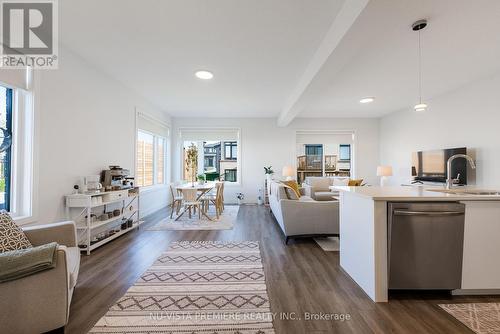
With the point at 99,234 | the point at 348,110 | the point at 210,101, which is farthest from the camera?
the point at 348,110

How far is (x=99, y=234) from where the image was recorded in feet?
11.0

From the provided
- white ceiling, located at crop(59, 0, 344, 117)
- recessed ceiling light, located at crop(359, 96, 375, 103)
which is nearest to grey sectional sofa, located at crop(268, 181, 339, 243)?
white ceiling, located at crop(59, 0, 344, 117)

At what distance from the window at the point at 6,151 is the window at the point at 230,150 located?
5.12 metres

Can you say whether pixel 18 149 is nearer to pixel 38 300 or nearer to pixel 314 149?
pixel 38 300

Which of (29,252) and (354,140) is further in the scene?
(354,140)

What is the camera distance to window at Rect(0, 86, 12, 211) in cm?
227

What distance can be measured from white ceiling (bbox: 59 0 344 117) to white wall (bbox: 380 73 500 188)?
10.6ft

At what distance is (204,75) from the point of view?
3.60 m

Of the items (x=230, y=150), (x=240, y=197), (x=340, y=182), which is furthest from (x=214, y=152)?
(x=340, y=182)

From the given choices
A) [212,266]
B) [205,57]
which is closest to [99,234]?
[212,266]

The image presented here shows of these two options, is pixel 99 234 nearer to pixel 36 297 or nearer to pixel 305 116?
pixel 36 297

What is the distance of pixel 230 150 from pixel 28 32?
5.17 m

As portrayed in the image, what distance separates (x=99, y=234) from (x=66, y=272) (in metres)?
2.17

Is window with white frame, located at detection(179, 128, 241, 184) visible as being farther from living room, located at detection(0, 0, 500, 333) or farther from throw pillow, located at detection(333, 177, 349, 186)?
throw pillow, located at detection(333, 177, 349, 186)
